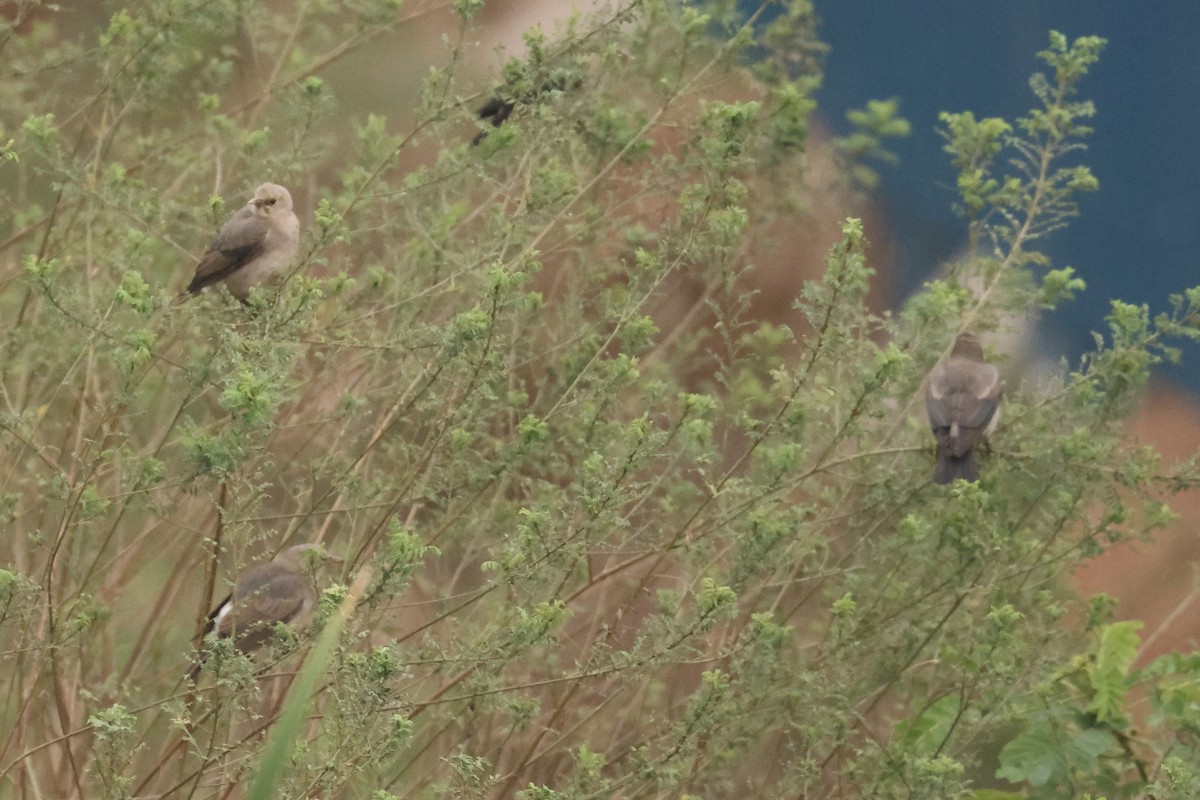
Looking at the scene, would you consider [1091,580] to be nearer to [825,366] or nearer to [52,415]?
[825,366]

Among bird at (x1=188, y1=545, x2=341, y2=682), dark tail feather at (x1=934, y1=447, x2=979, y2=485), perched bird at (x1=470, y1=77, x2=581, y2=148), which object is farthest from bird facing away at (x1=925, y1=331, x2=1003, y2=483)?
bird at (x1=188, y1=545, x2=341, y2=682)

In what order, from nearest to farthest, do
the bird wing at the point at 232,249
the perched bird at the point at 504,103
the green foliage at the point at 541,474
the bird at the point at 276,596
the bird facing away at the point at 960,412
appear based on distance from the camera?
the green foliage at the point at 541,474, the bird at the point at 276,596, the perched bird at the point at 504,103, the bird wing at the point at 232,249, the bird facing away at the point at 960,412

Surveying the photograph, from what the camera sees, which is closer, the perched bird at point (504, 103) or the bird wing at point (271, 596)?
the bird wing at point (271, 596)

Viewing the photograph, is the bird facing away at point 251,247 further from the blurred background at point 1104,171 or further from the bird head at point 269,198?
the blurred background at point 1104,171

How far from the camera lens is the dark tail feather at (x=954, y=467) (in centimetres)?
325

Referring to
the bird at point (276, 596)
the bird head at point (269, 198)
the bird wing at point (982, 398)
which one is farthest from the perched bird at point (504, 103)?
the bird wing at point (982, 398)

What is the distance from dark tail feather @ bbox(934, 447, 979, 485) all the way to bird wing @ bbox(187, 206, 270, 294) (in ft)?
4.78

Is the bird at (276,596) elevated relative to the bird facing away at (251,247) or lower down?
lower down

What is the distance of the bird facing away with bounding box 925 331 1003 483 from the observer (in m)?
3.29

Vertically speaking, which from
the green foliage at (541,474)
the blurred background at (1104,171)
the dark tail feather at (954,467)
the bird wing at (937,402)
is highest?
the blurred background at (1104,171)

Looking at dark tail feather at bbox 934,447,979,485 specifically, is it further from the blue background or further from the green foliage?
the blue background

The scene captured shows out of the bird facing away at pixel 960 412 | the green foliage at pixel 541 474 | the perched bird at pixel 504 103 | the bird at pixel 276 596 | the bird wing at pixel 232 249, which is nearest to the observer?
the green foliage at pixel 541 474

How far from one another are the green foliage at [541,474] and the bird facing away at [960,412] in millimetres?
73

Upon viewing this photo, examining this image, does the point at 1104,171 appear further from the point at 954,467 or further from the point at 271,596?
the point at 271,596
